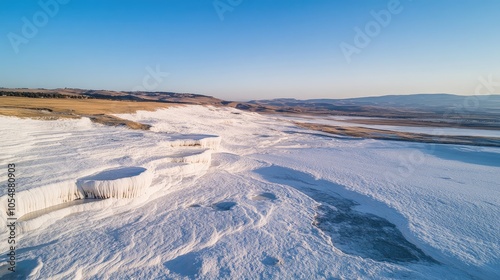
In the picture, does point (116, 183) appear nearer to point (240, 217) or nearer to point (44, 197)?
point (44, 197)

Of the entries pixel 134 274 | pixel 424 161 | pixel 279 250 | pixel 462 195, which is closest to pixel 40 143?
pixel 134 274

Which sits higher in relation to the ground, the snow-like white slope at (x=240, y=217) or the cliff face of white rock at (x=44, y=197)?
the cliff face of white rock at (x=44, y=197)

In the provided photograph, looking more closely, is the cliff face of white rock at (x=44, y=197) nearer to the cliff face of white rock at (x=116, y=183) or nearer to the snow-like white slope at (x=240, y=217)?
the snow-like white slope at (x=240, y=217)

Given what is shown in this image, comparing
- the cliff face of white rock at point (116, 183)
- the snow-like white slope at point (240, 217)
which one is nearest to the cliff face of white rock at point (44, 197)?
the snow-like white slope at point (240, 217)

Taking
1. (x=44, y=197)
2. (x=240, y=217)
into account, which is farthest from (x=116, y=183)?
(x=240, y=217)

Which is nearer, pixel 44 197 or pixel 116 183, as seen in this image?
pixel 44 197

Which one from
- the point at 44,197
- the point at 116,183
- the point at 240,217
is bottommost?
the point at 240,217

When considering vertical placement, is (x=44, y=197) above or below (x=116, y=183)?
below
